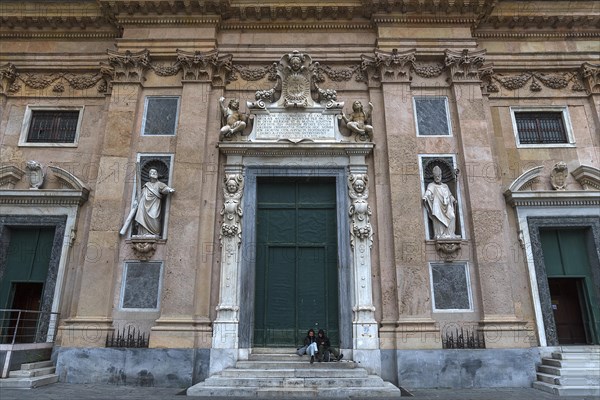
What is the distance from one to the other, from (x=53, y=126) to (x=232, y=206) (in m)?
6.90

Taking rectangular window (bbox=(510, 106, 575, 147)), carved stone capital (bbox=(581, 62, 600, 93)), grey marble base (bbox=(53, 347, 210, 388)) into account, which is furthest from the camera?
carved stone capital (bbox=(581, 62, 600, 93))

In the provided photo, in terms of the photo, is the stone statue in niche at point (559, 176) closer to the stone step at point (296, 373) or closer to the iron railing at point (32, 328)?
the stone step at point (296, 373)

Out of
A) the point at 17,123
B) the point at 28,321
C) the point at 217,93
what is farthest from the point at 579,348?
the point at 17,123

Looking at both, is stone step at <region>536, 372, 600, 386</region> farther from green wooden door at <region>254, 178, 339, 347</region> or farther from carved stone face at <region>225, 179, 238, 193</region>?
carved stone face at <region>225, 179, 238, 193</region>

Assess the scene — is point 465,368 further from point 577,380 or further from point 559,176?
point 559,176

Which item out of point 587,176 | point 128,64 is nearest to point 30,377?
point 128,64

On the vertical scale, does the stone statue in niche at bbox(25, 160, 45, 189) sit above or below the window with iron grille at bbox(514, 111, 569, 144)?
below

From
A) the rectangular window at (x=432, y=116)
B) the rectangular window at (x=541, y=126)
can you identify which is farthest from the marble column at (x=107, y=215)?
the rectangular window at (x=541, y=126)

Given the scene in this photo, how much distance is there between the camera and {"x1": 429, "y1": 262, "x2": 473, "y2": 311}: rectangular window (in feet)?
37.6

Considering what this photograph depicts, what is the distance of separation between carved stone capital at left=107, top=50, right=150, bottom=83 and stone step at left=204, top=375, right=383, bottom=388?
9.28 meters

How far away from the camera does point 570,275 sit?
1234 centimetres

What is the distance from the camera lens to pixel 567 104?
1378cm

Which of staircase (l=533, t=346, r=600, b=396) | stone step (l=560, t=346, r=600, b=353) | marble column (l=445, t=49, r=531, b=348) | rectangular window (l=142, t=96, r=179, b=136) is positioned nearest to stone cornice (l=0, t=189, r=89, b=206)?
rectangular window (l=142, t=96, r=179, b=136)

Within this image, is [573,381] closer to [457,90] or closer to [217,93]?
[457,90]
